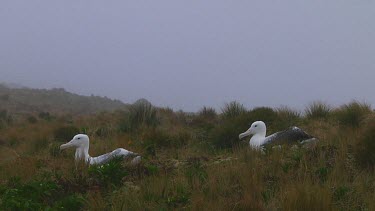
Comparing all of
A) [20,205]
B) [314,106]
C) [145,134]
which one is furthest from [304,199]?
[314,106]

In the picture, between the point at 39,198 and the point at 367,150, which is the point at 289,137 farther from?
the point at 39,198

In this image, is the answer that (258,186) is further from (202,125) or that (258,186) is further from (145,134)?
(202,125)

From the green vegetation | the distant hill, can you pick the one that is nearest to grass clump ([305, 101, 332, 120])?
the green vegetation

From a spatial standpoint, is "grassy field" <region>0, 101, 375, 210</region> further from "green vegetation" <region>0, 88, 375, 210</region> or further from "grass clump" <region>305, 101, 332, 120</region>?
"grass clump" <region>305, 101, 332, 120</region>

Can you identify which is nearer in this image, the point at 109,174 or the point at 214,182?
the point at 214,182

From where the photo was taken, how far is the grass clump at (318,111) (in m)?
12.5

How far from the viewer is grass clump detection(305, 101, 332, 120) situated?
41.1 ft

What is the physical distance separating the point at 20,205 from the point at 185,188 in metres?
1.55

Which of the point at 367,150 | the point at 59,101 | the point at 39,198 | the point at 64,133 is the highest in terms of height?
the point at 59,101

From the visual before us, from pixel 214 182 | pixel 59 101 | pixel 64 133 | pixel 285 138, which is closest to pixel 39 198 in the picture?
pixel 214 182

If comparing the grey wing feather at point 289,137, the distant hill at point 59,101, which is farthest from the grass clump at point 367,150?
the distant hill at point 59,101

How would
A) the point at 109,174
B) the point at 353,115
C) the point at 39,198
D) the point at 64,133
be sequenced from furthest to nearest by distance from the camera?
1. the point at 64,133
2. the point at 353,115
3. the point at 109,174
4. the point at 39,198

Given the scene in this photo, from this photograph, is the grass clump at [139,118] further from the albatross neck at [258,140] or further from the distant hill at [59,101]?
the distant hill at [59,101]

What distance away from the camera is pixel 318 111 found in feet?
41.8
